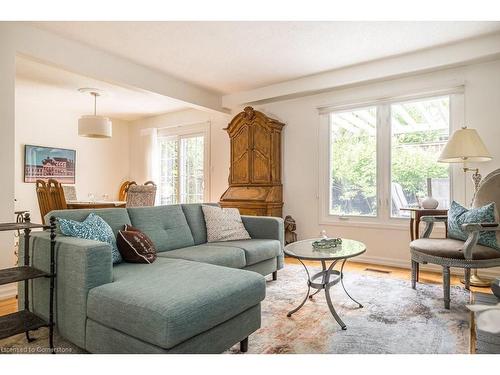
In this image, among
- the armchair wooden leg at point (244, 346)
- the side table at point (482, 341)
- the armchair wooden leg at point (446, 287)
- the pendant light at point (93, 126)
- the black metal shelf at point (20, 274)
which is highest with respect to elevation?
the pendant light at point (93, 126)

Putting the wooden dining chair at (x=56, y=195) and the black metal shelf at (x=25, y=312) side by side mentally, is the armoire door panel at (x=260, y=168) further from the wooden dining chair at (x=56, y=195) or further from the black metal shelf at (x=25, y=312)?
the black metal shelf at (x=25, y=312)

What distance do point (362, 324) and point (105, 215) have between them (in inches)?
81.4

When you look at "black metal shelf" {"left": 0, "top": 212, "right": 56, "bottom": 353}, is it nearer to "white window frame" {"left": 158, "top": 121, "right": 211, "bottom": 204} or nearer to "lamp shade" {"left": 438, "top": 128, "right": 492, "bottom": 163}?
"lamp shade" {"left": 438, "top": 128, "right": 492, "bottom": 163}

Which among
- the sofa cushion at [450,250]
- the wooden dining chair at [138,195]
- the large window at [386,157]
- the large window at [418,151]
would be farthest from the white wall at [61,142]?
the sofa cushion at [450,250]

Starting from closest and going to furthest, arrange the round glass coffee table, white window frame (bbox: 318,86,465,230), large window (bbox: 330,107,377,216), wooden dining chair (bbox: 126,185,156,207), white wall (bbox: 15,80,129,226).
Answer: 1. the round glass coffee table
2. white window frame (bbox: 318,86,465,230)
3. wooden dining chair (bbox: 126,185,156,207)
4. large window (bbox: 330,107,377,216)
5. white wall (bbox: 15,80,129,226)

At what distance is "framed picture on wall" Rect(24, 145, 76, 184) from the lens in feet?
18.8

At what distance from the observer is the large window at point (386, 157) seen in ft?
12.7

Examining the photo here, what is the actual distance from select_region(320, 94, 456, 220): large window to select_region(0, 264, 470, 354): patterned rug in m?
1.31

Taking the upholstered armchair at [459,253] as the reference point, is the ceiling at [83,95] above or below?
above

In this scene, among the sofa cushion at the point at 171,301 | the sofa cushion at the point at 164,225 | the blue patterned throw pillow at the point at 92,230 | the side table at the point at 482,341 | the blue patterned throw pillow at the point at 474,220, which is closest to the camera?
the side table at the point at 482,341

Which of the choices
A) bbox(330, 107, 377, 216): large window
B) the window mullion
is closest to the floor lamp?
the window mullion

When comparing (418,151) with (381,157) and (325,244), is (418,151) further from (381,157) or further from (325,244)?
(325,244)
